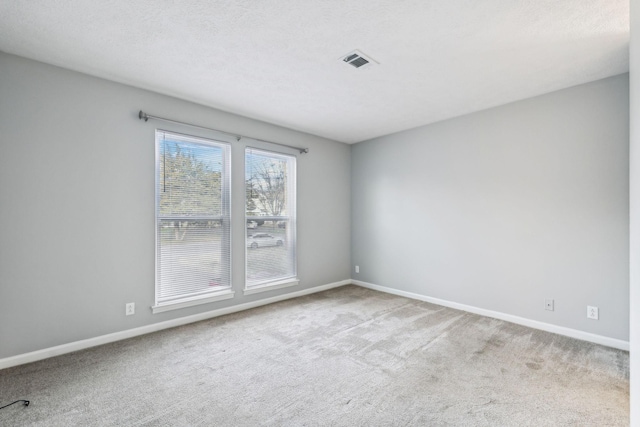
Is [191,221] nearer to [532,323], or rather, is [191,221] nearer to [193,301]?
[193,301]

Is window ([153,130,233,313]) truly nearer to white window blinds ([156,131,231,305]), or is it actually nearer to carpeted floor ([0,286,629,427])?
white window blinds ([156,131,231,305])

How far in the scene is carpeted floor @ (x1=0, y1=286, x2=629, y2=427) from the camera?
1863 mm

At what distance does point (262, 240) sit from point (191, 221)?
3.41 feet

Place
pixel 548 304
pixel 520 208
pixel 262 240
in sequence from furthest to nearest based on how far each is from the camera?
pixel 262 240, pixel 520 208, pixel 548 304

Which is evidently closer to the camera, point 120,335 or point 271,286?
point 120,335

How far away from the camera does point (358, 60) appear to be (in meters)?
2.52

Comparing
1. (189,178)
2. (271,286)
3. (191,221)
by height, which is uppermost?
(189,178)

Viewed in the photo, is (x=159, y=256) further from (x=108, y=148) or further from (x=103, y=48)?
(x=103, y=48)

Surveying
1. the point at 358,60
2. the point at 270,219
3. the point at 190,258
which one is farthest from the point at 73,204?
the point at 358,60

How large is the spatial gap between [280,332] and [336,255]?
2.17 meters

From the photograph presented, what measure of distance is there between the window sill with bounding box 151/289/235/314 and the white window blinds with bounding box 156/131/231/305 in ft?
0.08

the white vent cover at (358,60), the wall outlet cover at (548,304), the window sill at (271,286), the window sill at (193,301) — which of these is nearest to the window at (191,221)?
the window sill at (193,301)

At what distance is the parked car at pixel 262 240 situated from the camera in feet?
13.2

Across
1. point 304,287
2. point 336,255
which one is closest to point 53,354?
point 304,287
